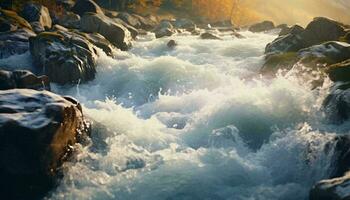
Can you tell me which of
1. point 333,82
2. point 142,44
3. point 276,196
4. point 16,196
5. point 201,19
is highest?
point 333,82

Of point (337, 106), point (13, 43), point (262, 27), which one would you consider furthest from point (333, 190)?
point (262, 27)

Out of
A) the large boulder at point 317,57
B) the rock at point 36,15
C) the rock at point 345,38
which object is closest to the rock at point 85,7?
the rock at point 36,15

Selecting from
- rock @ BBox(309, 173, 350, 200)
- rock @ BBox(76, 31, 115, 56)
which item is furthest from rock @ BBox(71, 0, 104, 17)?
rock @ BBox(309, 173, 350, 200)

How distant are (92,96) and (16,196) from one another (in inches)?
471

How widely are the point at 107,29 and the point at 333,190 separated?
27216 millimetres

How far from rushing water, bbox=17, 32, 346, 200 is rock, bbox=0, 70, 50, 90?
2.61 metres

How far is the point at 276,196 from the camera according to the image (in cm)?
1357

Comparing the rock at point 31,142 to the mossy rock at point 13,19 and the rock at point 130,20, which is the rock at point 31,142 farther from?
the rock at point 130,20

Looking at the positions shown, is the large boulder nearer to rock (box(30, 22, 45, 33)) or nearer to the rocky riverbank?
the rocky riverbank

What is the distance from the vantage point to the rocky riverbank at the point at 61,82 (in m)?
12.8

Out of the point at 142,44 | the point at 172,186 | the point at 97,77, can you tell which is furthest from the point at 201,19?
the point at 172,186

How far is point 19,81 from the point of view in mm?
19547

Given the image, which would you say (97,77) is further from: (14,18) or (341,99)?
(341,99)

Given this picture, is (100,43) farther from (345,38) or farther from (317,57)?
(345,38)
